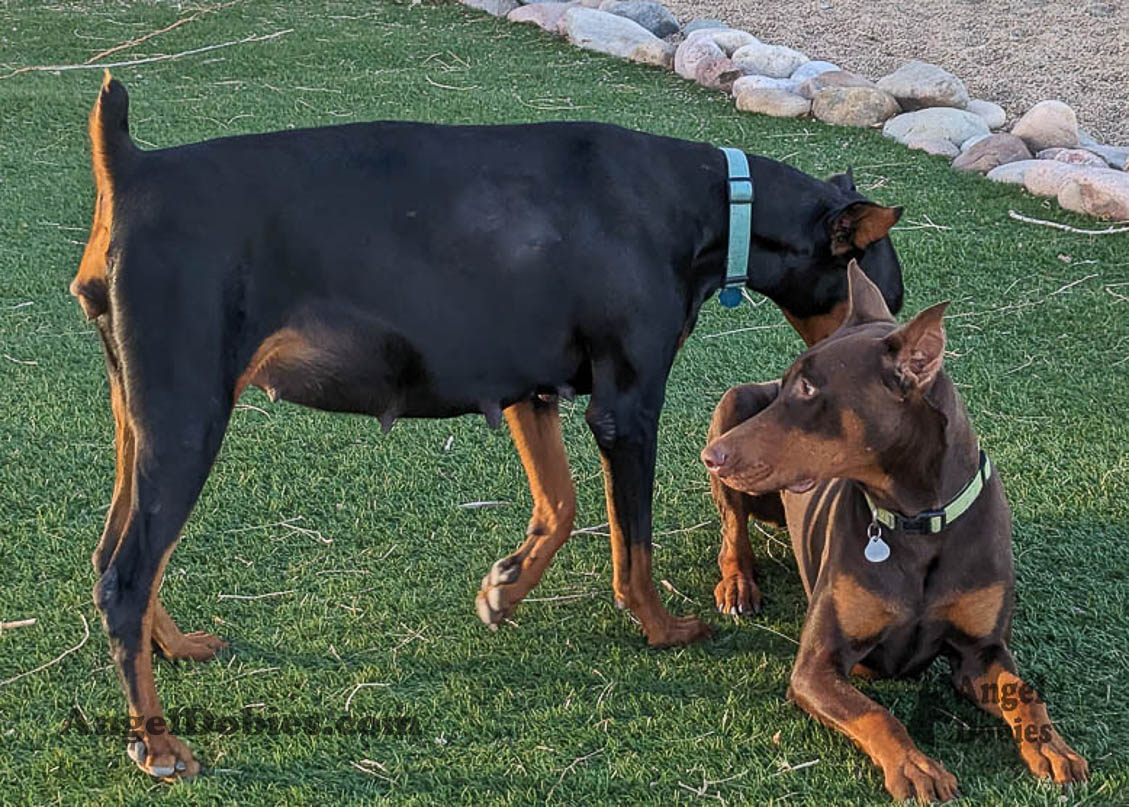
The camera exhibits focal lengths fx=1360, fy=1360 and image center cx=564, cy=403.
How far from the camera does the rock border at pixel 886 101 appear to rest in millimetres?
6832

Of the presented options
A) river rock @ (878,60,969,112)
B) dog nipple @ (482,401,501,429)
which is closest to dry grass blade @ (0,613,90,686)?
dog nipple @ (482,401,501,429)

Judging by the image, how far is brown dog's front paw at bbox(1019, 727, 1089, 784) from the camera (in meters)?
2.98

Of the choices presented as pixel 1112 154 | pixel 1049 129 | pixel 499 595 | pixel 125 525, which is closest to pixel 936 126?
pixel 1049 129

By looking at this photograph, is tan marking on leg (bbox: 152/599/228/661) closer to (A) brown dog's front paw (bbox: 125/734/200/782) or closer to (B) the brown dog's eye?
(A) brown dog's front paw (bbox: 125/734/200/782)

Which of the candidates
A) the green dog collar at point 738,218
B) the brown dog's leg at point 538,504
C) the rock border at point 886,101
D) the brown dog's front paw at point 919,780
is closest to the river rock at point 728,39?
the rock border at point 886,101

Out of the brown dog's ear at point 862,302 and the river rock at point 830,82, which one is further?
the river rock at point 830,82

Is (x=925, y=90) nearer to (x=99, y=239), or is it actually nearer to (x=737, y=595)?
(x=737, y=595)

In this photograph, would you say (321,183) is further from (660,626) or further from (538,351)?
(660,626)

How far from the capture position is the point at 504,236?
340cm

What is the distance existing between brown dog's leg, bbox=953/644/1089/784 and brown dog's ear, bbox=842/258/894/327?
2.69 ft

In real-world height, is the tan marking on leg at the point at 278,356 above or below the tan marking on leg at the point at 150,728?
above

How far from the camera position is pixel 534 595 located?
3.94 metres

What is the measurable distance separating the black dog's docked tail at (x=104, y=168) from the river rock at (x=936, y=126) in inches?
217

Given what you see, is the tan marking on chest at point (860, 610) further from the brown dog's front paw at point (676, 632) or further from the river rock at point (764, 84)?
the river rock at point (764, 84)
